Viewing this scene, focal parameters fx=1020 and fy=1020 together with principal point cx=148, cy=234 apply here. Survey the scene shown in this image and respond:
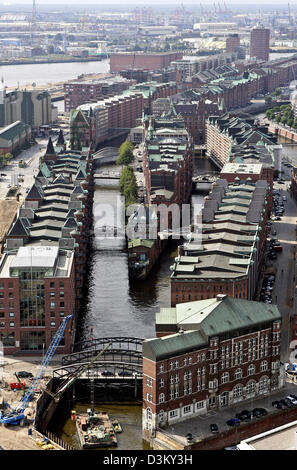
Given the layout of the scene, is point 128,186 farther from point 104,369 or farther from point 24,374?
point 24,374

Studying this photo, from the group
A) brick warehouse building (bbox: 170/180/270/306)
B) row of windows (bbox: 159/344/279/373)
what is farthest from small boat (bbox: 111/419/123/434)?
brick warehouse building (bbox: 170/180/270/306)

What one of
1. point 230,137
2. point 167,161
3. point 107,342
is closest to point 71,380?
point 107,342

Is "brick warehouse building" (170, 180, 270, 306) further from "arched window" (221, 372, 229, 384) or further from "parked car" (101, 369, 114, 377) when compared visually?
"arched window" (221, 372, 229, 384)

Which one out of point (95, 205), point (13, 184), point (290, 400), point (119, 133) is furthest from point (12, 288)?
point (119, 133)

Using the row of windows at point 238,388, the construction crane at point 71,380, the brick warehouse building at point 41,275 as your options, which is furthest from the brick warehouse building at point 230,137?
the row of windows at point 238,388

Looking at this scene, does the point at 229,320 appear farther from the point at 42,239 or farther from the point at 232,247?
the point at 42,239

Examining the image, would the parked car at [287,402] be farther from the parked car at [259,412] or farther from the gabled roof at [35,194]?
the gabled roof at [35,194]
